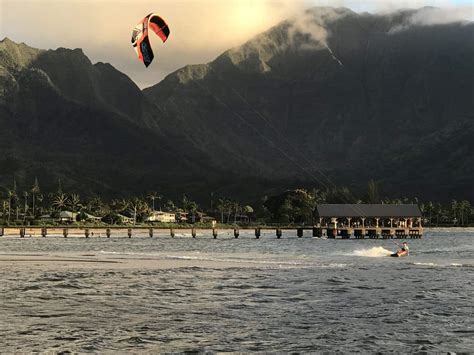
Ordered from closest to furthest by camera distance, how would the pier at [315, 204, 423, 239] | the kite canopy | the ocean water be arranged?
the ocean water < the kite canopy < the pier at [315, 204, 423, 239]

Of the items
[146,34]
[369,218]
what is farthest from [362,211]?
[146,34]

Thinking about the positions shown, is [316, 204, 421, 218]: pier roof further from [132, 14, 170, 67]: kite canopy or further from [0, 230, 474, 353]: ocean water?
[132, 14, 170, 67]: kite canopy

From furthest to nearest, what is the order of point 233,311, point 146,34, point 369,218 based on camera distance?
point 369,218 → point 146,34 → point 233,311

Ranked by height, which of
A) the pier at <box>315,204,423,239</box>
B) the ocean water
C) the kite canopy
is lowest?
the ocean water

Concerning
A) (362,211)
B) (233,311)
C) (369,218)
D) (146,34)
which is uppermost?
(146,34)

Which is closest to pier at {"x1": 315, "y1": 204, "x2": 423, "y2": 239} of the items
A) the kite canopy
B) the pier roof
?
the pier roof

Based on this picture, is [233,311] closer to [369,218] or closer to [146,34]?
[146,34]

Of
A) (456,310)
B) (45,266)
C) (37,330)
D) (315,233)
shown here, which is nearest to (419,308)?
(456,310)
